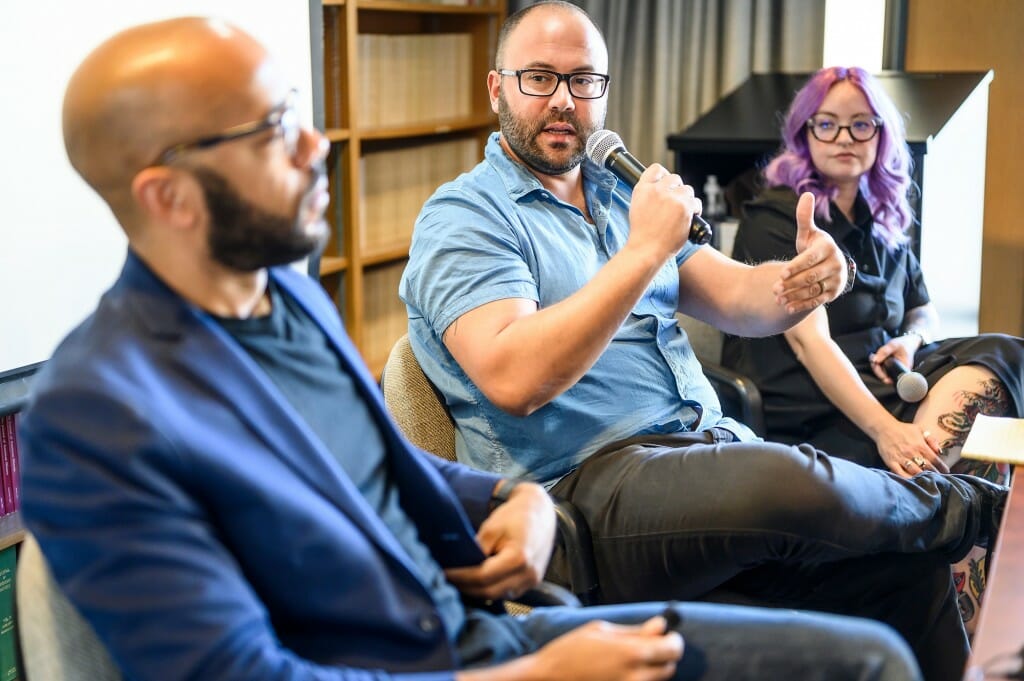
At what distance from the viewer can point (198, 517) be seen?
35.3 inches

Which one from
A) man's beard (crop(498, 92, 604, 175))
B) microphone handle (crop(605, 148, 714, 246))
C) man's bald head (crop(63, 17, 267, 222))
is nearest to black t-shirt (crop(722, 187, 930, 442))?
man's beard (crop(498, 92, 604, 175))

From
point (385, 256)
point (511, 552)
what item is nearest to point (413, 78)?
point (385, 256)

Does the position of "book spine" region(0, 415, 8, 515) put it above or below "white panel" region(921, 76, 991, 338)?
below

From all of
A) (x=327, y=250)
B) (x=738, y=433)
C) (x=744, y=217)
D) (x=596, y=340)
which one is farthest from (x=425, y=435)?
(x=327, y=250)

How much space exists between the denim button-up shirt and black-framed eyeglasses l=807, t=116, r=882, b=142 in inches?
30.0

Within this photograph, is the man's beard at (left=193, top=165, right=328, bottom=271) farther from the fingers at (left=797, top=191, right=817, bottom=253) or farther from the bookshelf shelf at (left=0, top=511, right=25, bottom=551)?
the bookshelf shelf at (left=0, top=511, right=25, bottom=551)

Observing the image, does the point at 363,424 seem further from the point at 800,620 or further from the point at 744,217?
the point at 744,217

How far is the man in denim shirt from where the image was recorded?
1.54 meters

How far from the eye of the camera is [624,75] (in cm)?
403

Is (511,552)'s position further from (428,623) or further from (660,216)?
(660,216)

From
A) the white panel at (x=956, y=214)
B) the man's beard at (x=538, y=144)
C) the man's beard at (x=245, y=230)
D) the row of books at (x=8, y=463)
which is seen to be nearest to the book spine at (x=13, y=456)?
the row of books at (x=8, y=463)

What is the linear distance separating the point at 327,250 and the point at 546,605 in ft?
7.37

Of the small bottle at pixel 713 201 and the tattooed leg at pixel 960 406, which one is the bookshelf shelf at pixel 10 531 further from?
the small bottle at pixel 713 201

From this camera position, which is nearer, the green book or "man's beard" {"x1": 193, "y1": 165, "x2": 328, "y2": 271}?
"man's beard" {"x1": 193, "y1": 165, "x2": 328, "y2": 271}
